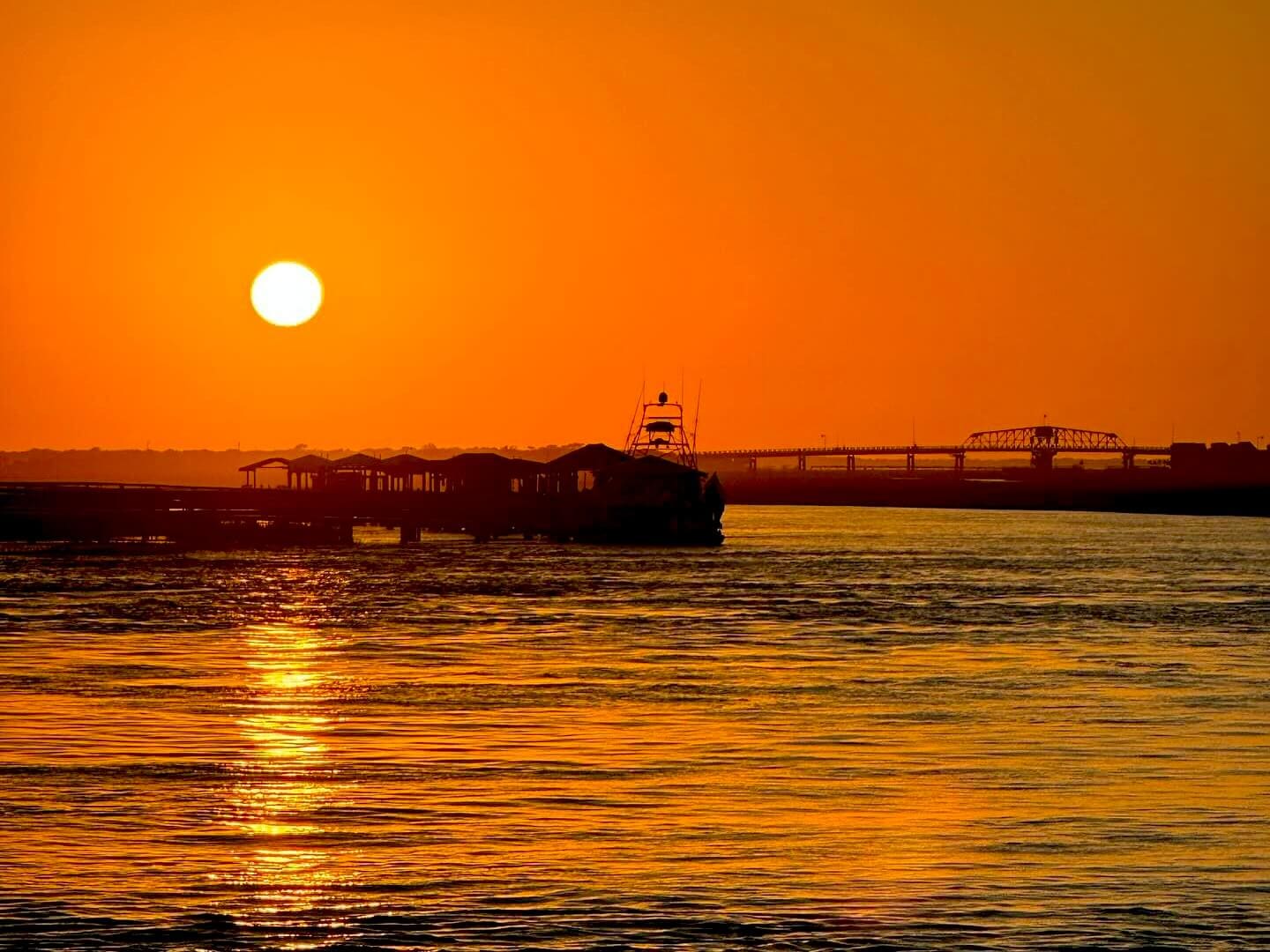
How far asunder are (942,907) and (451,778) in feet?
28.0

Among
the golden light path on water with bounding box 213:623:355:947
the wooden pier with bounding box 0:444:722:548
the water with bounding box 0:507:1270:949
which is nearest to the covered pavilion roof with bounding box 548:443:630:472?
the wooden pier with bounding box 0:444:722:548

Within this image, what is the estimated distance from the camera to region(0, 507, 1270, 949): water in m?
17.2

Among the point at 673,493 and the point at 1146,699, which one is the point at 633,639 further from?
the point at 673,493

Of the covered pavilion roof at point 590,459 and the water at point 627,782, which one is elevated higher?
the covered pavilion roof at point 590,459

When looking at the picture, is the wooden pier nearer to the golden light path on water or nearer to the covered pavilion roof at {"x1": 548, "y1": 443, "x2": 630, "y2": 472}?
the covered pavilion roof at {"x1": 548, "y1": 443, "x2": 630, "y2": 472}

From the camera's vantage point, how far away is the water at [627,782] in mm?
17219

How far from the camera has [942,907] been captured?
693 inches

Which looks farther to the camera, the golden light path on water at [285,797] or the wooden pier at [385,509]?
the wooden pier at [385,509]

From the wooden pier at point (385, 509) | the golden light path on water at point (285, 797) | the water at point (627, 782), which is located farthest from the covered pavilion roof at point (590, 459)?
the golden light path on water at point (285, 797)

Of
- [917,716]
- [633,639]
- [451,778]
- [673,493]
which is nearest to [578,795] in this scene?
[451,778]

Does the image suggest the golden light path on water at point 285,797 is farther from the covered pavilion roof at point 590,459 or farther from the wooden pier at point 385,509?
the covered pavilion roof at point 590,459

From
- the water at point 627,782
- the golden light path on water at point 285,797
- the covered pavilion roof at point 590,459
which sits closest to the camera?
the water at point 627,782

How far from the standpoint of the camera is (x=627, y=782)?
24.5 meters

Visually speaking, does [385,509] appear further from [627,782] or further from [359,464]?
[627,782]
